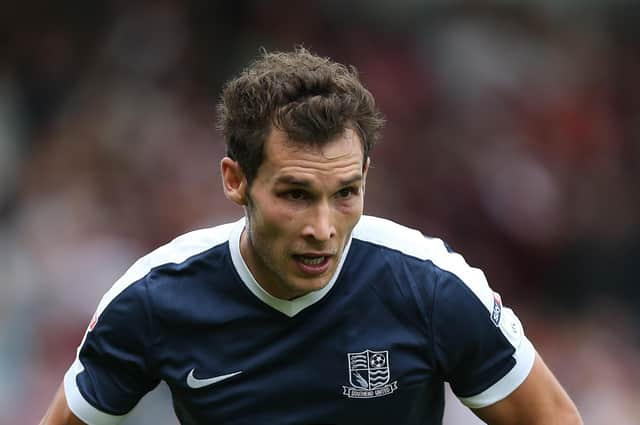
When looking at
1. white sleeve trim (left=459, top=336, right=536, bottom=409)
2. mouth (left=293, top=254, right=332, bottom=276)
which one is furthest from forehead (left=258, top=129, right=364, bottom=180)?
white sleeve trim (left=459, top=336, right=536, bottom=409)

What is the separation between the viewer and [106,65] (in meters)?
9.38

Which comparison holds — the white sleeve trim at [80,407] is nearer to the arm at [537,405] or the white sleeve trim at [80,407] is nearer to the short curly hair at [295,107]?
the short curly hair at [295,107]

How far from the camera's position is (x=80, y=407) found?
12.7 feet

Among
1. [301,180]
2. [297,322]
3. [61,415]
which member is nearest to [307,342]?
[297,322]

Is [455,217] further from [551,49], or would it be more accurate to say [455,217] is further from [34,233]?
[34,233]

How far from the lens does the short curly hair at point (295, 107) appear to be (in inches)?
141

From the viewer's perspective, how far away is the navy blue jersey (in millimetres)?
3748

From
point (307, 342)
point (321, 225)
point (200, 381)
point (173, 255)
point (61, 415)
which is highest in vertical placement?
point (321, 225)

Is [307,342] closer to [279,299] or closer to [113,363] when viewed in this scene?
Answer: [279,299]

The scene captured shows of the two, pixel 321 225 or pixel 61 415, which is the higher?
pixel 321 225

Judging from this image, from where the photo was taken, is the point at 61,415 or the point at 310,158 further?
the point at 61,415

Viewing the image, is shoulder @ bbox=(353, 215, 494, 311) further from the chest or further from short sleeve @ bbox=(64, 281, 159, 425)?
short sleeve @ bbox=(64, 281, 159, 425)

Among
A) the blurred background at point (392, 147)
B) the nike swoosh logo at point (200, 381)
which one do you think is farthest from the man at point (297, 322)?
the blurred background at point (392, 147)

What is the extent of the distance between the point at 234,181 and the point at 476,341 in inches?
35.2
